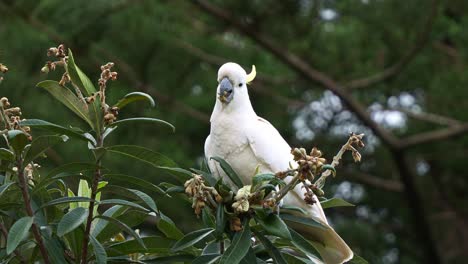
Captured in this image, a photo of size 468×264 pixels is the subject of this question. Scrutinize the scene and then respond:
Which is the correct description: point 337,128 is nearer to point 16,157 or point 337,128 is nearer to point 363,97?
point 363,97

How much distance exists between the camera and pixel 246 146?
7.22ft

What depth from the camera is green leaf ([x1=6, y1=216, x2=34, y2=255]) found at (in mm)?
1551

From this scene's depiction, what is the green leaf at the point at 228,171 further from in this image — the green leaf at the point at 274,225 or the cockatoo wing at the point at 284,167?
the cockatoo wing at the point at 284,167

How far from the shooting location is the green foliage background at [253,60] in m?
5.87

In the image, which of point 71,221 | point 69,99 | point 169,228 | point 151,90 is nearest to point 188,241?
point 169,228

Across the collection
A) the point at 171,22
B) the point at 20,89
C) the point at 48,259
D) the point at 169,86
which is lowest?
the point at 48,259

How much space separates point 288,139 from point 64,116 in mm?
1879

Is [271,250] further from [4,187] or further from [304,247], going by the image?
[4,187]

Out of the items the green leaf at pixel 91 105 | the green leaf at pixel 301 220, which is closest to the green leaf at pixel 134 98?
the green leaf at pixel 91 105

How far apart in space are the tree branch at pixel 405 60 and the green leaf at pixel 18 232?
166 inches

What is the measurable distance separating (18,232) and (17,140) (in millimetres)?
174

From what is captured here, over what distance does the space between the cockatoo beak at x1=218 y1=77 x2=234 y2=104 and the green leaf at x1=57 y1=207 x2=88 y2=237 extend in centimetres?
62

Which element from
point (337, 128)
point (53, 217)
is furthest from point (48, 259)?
point (337, 128)

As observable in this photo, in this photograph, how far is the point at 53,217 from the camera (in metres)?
1.82
